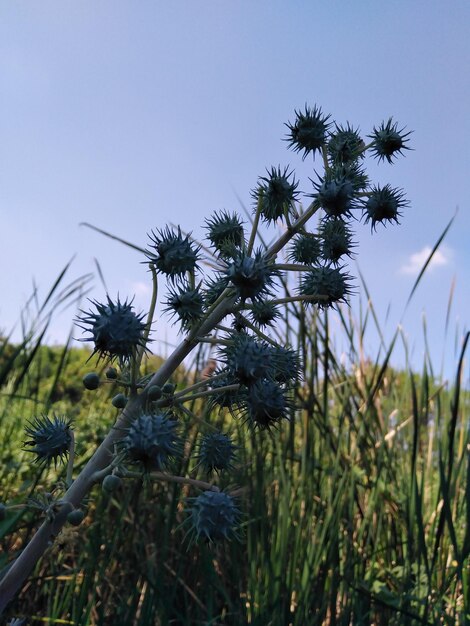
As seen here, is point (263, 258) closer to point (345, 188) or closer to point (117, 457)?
point (345, 188)

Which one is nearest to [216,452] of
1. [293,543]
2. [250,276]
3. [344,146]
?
[250,276]

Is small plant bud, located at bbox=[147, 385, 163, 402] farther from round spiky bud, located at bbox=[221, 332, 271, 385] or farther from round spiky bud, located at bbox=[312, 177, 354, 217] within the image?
round spiky bud, located at bbox=[312, 177, 354, 217]

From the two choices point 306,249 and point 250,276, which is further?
point 306,249

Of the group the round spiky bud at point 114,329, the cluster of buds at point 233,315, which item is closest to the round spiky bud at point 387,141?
the cluster of buds at point 233,315

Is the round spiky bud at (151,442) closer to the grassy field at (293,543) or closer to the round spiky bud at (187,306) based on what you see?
the round spiky bud at (187,306)

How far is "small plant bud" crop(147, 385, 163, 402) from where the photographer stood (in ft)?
4.89

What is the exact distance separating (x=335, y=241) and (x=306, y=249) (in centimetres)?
17

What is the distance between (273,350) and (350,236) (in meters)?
0.48

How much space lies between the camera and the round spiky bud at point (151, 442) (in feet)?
4.26

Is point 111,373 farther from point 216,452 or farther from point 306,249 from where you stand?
point 306,249

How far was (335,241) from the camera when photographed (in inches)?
69.1

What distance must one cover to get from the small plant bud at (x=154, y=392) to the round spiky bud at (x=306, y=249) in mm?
712

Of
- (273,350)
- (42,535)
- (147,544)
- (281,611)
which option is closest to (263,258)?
(273,350)

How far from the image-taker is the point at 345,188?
166cm
